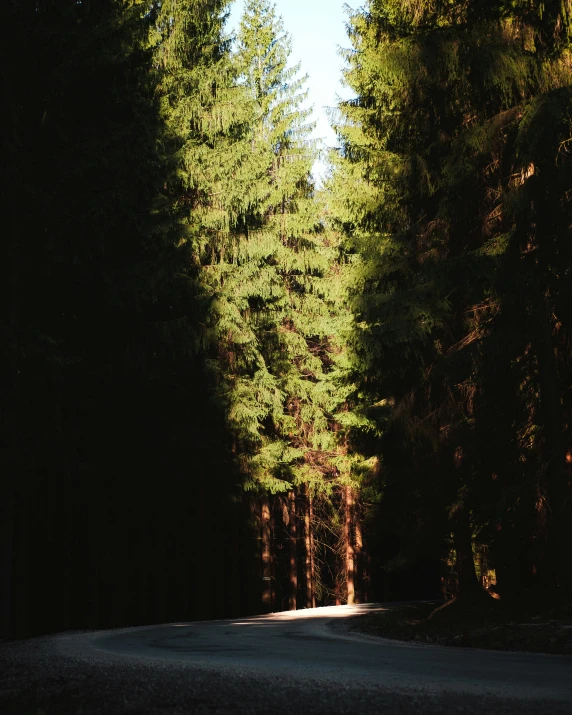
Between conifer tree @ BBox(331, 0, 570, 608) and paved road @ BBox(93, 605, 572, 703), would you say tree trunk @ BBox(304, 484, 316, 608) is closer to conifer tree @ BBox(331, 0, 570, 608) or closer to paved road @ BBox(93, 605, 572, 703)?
conifer tree @ BBox(331, 0, 570, 608)

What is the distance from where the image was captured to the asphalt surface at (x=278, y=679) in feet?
16.8

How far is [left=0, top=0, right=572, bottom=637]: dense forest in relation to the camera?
1246cm

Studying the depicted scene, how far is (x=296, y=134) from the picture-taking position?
27625mm

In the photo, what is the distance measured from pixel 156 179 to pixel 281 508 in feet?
55.7

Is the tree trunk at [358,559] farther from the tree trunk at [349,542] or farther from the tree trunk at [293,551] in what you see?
the tree trunk at [293,551]

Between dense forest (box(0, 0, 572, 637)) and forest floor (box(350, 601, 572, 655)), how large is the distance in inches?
29.2

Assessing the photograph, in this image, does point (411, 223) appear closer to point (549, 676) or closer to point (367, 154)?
point (367, 154)

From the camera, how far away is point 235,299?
21688mm

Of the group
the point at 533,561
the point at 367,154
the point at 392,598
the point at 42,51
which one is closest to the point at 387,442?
the point at 533,561

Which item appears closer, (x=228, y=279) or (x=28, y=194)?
(x=28, y=194)

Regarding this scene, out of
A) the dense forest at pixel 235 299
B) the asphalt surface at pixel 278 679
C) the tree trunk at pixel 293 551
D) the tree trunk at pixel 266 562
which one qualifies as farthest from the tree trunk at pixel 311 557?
the asphalt surface at pixel 278 679

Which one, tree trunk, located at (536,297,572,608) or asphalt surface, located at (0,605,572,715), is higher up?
tree trunk, located at (536,297,572,608)

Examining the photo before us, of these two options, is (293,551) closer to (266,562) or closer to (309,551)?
(309,551)

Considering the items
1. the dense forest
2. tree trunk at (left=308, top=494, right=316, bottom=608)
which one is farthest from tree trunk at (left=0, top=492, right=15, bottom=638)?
tree trunk at (left=308, top=494, right=316, bottom=608)
